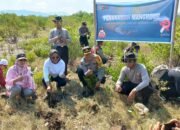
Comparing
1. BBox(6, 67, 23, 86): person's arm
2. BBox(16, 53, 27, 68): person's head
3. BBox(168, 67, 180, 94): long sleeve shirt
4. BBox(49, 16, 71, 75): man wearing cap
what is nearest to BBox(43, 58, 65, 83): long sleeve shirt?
BBox(16, 53, 27, 68): person's head

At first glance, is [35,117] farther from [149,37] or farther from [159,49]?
[159,49]

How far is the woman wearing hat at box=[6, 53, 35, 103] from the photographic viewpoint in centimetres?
603

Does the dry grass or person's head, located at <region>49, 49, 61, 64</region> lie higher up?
person's head, located at <region>49, 49, 61, 64</region>

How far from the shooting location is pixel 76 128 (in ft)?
17.6

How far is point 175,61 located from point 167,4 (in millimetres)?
2042

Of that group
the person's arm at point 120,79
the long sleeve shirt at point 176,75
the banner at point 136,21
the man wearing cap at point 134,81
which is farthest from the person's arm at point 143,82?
the banner at point 136,21

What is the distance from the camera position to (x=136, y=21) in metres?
7.16

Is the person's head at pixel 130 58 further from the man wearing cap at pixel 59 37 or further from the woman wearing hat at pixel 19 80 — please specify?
the man wearing cap at pixel 59 37

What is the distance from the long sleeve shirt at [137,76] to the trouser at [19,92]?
1.57 m

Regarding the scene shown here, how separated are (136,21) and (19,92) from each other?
110 inches

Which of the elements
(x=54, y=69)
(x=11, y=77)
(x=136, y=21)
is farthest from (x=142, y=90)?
(x=11, y=77)

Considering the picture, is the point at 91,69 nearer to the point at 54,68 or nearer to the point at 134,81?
the point at 54,68

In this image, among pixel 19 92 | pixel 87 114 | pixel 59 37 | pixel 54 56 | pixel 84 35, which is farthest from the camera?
pixel 84 35

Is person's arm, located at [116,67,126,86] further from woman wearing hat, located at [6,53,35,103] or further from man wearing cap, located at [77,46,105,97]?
woman wearing hat, located at [6,53,35,103]
